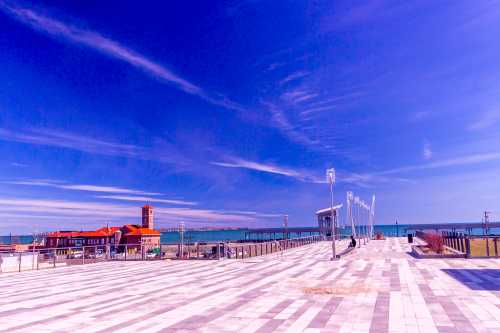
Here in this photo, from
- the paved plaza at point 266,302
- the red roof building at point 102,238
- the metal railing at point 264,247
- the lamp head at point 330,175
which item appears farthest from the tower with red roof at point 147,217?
the paved plaza at point 266,302

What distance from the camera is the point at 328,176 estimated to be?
2684cm

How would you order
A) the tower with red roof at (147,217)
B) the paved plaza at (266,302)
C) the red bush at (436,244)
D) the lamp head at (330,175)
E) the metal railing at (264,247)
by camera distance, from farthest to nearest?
the tower with red roof at (147,217), the metal railing at (264,247), the red bush at (436,244), the lamp head at (330,175), the paved plaza at (266,302)

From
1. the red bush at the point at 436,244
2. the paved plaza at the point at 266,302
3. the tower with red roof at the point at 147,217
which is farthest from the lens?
the tower with red roof at the point at 147,217

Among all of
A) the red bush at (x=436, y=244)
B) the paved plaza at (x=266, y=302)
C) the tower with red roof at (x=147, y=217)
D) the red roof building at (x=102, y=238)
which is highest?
the tower with red roof at (x=147, y=217)

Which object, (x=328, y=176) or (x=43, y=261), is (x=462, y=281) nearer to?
(x=328, y=176)

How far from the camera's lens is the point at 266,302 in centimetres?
1140

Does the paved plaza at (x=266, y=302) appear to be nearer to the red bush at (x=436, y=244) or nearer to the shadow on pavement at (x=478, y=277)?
the shadow on pavement at (x=478, y=277)

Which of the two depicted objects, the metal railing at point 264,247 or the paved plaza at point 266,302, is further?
the metal railing at point 264,247

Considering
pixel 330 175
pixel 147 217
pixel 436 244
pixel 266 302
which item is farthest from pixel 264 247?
pixel 147 217

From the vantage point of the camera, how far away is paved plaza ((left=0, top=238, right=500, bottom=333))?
8773mm

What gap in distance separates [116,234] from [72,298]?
114m

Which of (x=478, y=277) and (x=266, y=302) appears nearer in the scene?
(x=266, y=302)

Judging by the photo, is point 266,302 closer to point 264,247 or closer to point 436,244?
point 436,244

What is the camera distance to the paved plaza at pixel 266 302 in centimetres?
877
